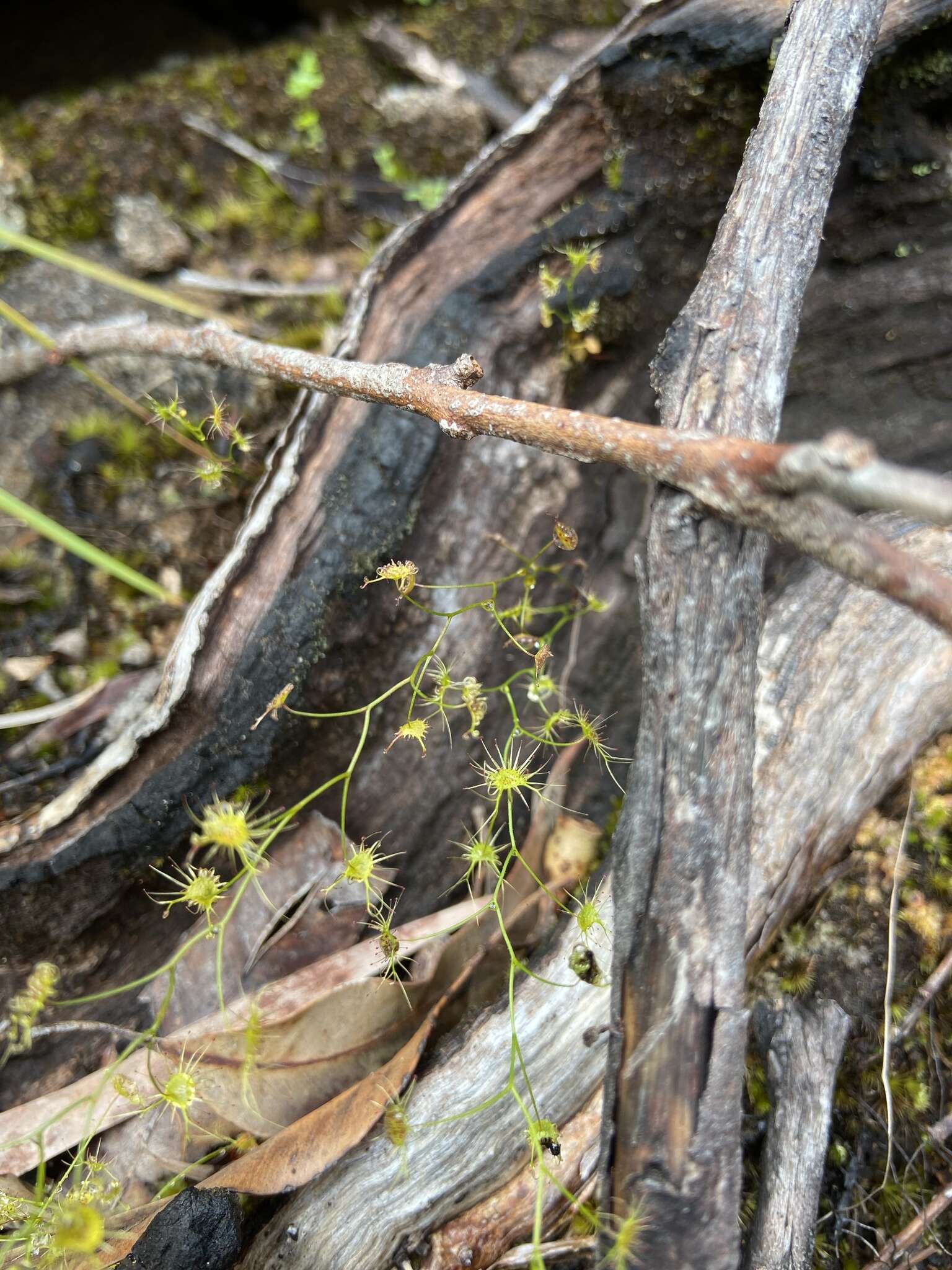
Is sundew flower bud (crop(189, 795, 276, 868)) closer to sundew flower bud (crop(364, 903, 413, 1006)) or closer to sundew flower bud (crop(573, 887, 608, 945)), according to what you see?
sundew flower bud (crop(364, 903, 413, 1006))

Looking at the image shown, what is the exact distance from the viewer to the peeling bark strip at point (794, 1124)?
161cm

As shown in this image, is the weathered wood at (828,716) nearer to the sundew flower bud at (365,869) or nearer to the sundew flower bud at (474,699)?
the sundew flower bud at (474,699)

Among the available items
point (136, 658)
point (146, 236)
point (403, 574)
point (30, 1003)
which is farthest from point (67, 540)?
point (146, 236)

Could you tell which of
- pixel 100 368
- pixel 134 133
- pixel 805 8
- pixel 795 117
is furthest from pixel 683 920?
pixel 134 133

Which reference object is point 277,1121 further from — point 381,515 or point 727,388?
point 727,388

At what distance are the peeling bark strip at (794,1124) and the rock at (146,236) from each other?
8.60 ft

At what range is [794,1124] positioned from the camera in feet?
5.62

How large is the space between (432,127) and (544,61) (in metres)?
0.46

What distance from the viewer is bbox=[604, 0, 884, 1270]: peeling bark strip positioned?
1.28 m

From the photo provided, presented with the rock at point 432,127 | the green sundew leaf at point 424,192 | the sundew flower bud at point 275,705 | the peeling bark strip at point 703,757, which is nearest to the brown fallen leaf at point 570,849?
the peeling bark strip at point 703,757

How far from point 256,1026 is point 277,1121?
8.8 inches

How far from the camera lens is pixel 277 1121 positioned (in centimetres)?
175

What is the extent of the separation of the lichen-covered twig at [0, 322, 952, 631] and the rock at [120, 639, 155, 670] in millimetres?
856

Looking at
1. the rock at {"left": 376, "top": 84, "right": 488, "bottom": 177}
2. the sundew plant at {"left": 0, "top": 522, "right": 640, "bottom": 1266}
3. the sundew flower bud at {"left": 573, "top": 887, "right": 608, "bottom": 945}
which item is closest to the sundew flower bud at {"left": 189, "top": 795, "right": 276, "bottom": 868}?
the sundew plant at {"left": 0, "top": 522, "right": 640, "bottom": 1266}
